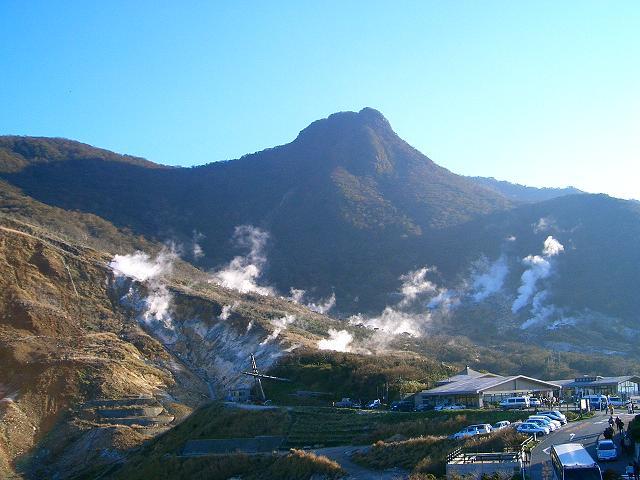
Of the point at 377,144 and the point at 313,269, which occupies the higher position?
the point at 377,144

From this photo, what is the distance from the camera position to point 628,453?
→ 84.6ft

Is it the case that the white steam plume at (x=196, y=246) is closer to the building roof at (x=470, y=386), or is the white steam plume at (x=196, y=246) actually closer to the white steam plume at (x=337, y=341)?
the white steam plume at (x=337, y=341)

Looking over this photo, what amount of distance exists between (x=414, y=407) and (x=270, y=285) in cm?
7694

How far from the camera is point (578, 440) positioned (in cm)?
2898

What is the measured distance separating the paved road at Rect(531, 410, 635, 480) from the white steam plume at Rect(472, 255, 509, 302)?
3112 inches

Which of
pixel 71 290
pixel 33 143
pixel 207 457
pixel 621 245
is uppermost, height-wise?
pixel 33 143

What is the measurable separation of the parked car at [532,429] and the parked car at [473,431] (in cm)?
203

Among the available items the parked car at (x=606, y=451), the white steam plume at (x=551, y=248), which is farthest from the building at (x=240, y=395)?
the white steam plume at (x=551, y=248)

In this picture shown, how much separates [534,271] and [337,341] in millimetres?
50644

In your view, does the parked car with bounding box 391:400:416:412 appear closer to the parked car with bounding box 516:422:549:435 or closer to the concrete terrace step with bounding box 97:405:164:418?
the parked car with bounding box 516:422:549:435

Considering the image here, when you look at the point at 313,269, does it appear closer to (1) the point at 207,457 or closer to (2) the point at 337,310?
(2) the point at 337,310

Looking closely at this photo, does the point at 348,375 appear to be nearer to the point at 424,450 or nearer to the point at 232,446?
the point at 232,446

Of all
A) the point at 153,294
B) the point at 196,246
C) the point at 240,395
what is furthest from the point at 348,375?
the point at 196,246

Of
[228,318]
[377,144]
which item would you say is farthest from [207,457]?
[377,144]
